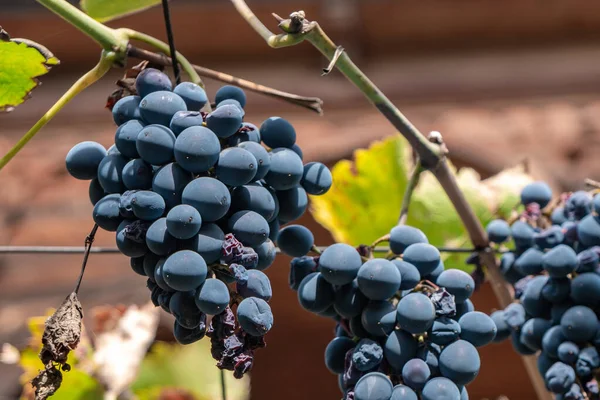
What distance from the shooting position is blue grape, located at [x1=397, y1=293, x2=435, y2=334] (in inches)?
16.4

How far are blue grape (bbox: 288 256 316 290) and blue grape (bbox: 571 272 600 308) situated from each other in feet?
0.65

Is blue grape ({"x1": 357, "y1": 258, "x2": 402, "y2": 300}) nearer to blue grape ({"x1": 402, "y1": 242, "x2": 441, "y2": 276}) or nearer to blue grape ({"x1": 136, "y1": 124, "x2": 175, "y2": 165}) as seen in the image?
blue grape ({"x1": 402, "y1": 242, "x2": 441, "y2": 276})

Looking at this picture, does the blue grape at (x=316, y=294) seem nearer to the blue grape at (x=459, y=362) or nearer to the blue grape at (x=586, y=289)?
the blue grape at (x=459, y=362)

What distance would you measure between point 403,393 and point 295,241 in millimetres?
115

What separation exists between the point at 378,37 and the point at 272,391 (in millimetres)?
986

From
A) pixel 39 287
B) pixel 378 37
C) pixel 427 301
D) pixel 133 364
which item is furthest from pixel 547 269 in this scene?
pixel 378 37

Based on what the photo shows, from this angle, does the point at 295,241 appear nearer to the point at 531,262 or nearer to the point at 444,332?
the point at 444,332

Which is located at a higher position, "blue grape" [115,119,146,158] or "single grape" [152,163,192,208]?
"blue grape" [115,119,146,158]

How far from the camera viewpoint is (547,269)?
52 cm

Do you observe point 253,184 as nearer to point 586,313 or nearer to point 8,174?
point 586,313

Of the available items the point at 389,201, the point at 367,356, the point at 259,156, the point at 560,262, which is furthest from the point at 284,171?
the point at 389,201

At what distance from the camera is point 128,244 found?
0.38 meters

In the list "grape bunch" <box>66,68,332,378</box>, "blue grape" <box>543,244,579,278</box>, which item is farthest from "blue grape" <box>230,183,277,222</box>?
"blue grape" <box>543,244,579,278</box>

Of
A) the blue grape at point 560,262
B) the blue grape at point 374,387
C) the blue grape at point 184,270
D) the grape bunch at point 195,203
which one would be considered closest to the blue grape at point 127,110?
the grape bunch at point 195,203
